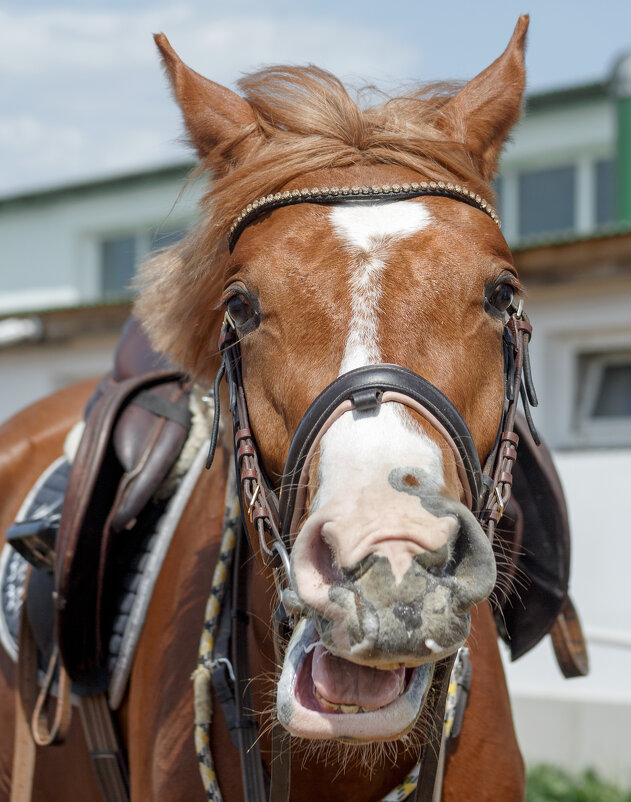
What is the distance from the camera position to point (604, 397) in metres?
6.31

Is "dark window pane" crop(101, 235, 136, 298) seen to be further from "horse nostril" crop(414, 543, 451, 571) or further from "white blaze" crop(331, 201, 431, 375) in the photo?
"horse nostril" crop(414, 543, 451, 571)

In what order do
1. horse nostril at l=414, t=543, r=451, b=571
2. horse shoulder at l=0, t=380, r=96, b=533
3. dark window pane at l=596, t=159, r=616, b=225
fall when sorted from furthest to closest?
dark window pane at l=596, t=159, r=616, b=225 → horse shoulder at l=0, t=380, r=96, b=533 → horse nostril at l=414, t=543, r=451, b=571

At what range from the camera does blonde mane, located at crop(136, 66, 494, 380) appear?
81.4 inches

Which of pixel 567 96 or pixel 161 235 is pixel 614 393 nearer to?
pixel 161 235

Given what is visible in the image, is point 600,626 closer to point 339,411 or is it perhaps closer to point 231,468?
point 231,468

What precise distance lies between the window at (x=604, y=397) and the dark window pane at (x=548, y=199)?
562 cm

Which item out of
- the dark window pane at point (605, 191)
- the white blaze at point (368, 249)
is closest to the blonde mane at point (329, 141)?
the white blaze at point (368, 249)

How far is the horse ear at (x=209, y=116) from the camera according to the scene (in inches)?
87.3

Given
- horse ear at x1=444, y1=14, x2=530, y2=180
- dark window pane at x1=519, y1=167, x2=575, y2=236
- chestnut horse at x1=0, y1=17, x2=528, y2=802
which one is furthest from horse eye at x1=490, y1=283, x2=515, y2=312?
dark window pane at x1=519, y1=167, x2=575, y2=236

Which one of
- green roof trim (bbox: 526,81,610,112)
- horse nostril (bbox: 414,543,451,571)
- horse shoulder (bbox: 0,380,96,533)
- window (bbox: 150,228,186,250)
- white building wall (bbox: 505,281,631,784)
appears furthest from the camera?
green roof trim (bbox: 526,81,610,112)

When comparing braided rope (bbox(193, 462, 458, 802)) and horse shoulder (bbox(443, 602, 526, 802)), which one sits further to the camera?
horse shoulder (bbox(443, 602, 526, 802))

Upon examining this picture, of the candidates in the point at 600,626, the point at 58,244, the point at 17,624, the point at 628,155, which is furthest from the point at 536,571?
the point at 58,244

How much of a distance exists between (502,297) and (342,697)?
83cm

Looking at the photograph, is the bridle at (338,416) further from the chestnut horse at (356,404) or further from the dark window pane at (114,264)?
the dark window pane at (114,264)
